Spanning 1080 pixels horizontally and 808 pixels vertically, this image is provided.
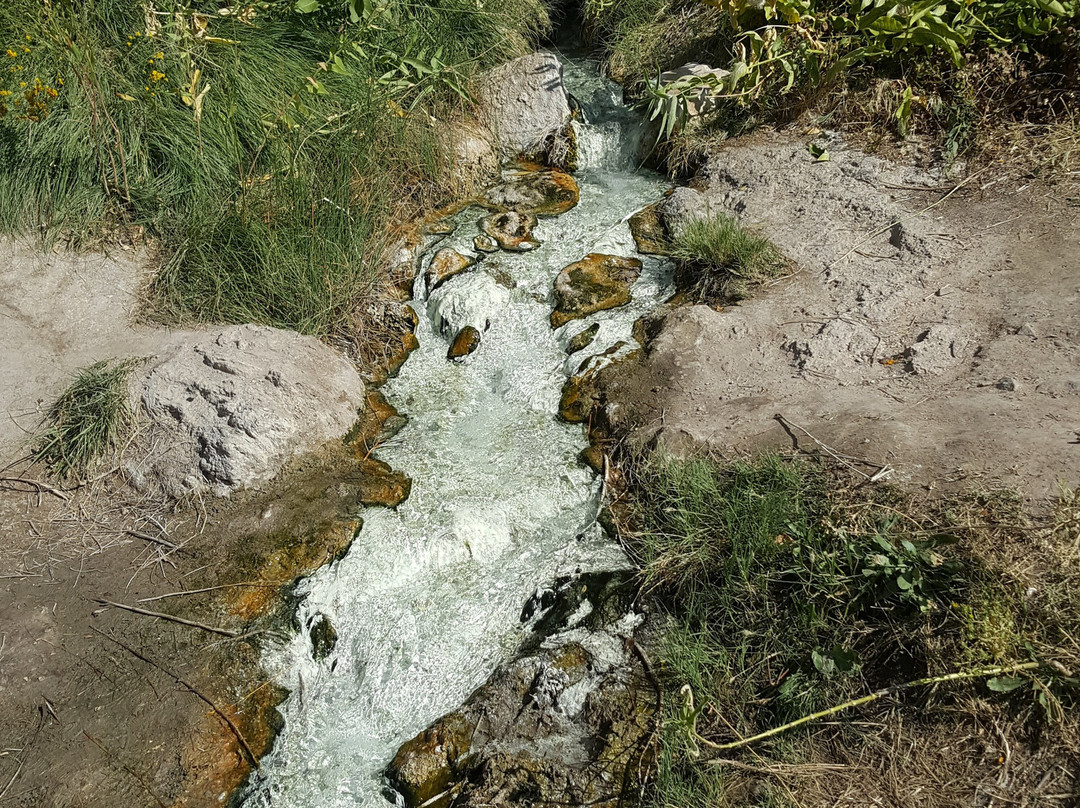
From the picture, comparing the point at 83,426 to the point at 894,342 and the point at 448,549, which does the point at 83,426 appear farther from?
the point at 894,342

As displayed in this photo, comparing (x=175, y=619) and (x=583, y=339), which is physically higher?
(x=175, y=619)

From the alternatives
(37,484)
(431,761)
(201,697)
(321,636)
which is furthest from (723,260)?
(37,484)

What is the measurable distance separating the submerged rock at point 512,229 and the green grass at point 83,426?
246 cm

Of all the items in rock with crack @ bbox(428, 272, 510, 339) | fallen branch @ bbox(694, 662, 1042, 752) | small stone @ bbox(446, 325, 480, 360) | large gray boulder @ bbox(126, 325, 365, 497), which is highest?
large gray boulder @ bbox(126, 325, 365, 497)

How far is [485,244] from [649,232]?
108cm

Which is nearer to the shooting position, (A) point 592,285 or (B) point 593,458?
(B) point 593,458

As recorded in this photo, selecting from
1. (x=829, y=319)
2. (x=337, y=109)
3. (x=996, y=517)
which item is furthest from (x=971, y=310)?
(x=337, y=109)

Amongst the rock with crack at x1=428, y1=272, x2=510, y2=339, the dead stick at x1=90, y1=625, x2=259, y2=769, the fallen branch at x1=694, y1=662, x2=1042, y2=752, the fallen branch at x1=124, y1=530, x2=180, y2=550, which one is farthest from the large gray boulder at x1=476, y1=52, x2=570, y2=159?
the fallen branch at x1=694, y1=662, x2=1042, y2=752

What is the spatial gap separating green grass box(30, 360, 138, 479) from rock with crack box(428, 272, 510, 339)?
1.78m

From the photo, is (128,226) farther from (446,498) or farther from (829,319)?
(829,319)

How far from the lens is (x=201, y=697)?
3195mm

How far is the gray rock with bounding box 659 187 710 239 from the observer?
17.2 feet

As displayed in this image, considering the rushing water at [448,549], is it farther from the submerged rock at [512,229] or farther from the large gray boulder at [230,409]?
the large gray boulder at [230,409]

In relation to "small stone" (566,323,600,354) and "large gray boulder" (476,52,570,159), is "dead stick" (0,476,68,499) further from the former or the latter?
"large gray boulder" (476,52,570,159)
